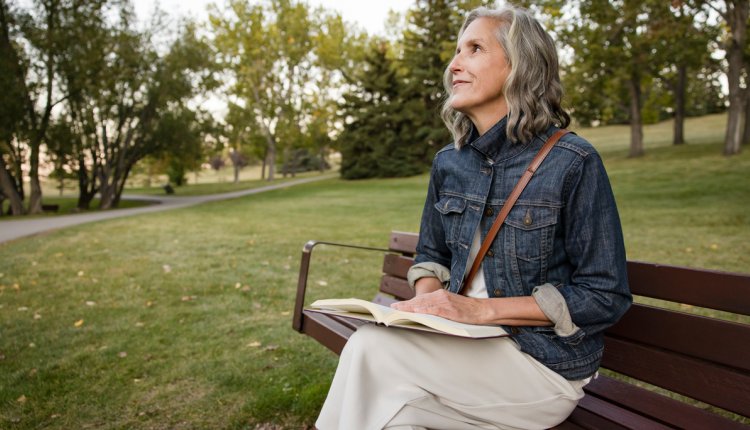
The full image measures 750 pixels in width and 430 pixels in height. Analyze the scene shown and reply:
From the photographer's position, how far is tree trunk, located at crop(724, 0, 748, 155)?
58.1ft

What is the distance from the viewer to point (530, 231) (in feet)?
6.33

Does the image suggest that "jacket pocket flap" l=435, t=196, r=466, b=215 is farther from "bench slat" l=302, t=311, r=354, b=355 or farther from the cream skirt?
"bench slat" l=302, t=311, r=354, b=355

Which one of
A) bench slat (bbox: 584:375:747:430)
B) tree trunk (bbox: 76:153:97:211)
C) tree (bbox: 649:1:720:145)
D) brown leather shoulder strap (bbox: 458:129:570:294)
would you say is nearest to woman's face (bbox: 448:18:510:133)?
brown leather shoulder strap (bbox: 458:129:570:294)

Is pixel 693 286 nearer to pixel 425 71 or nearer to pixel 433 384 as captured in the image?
pixel 433 384

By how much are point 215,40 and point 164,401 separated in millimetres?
41825

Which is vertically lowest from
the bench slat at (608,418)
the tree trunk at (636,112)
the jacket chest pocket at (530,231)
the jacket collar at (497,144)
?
the bench slat at (608,418)

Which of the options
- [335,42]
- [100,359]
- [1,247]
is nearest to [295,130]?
[335,42]

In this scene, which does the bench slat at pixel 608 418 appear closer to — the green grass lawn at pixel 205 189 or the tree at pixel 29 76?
the tree at pixel 29 76

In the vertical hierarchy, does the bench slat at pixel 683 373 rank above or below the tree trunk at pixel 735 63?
below

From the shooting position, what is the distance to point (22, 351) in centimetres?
445

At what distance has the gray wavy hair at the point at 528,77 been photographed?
202 centimetres

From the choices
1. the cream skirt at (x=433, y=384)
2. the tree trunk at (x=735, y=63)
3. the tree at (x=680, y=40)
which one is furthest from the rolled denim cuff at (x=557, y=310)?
the tree trunk at (x=735, y=63)

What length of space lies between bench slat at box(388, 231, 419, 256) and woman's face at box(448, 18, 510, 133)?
1.20 metres

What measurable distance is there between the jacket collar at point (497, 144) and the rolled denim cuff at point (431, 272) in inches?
21.3
